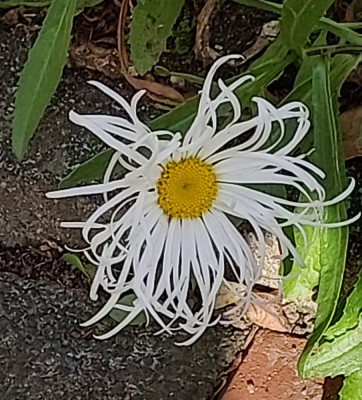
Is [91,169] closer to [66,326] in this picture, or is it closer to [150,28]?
[150,28]

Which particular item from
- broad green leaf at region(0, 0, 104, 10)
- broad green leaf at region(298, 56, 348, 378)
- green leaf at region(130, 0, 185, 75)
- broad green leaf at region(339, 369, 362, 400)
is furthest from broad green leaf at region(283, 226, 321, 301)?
broad green leaf at region(0, 0, 104, 10)

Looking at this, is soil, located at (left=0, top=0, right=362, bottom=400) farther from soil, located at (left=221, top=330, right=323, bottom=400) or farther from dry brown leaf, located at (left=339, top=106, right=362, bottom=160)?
dry brown leaf, located at (left=339, top=106, right=362, bottom=160)

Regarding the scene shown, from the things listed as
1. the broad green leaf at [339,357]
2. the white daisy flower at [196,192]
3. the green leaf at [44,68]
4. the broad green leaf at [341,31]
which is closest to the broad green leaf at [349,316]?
the broad green leaf at [339,357]

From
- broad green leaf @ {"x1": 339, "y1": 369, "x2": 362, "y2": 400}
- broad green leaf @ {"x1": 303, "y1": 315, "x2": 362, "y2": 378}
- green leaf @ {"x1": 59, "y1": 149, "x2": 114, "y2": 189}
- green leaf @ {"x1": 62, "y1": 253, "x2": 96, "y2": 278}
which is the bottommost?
green leaf @ {"x1": 62, "y1": 253, "x2": 96, "y2": 278}

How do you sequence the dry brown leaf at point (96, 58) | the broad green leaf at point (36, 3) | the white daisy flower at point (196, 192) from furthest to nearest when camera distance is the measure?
the dry brown leaf at point (96, 58), the broad green leaf at point (36, 3), the white daisy flower at point (196, 192)

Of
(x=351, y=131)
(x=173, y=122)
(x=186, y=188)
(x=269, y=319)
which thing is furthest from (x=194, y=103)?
(x=269, y=319)

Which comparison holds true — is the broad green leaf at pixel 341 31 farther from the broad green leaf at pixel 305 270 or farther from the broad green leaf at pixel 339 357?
the broad green leaf at pixel 339 357
